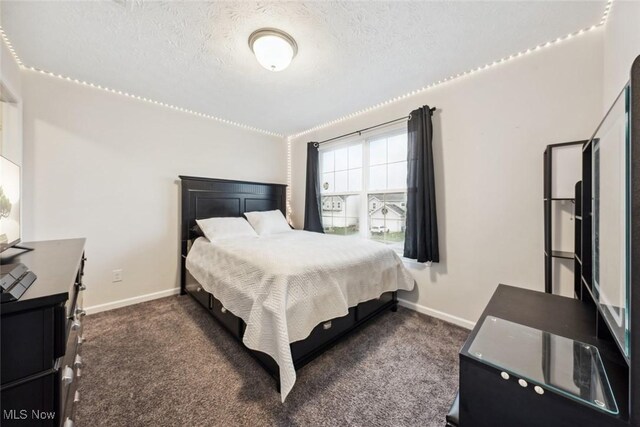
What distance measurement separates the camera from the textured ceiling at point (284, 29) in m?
1.43

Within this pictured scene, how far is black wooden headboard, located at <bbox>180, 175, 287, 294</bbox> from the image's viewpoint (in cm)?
283

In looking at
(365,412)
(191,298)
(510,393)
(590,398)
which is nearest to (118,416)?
(365,412)

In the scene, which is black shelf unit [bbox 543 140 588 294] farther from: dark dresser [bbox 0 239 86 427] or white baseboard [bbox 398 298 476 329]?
dark dresser [bbox 0 239 86 427]

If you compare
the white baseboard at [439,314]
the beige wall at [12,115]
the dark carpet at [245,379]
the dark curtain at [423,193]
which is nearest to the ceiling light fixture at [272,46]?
the dark curtain at [423,193]

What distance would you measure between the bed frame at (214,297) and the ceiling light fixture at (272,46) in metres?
1.78

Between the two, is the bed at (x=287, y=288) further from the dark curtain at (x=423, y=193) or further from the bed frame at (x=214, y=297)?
the dark curtain at (x=423, y=193)

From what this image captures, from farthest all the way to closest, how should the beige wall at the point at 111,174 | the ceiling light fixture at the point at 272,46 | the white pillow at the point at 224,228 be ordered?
the white pillow at the point at 224,228 → the beige wall at the point at 111,174 → the ceiling light fixture at the point at 272,46

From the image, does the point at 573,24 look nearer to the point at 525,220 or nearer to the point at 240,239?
the point at 525,220

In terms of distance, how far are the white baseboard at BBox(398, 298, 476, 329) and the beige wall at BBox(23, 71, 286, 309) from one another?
9.12ft

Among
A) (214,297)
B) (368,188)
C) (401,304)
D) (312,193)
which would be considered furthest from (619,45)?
(214,297)

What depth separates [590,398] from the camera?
0.58 meters

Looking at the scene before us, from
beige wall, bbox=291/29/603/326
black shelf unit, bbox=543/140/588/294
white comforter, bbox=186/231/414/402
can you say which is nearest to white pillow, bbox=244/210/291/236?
white comforter, bbox=186/231/414/402

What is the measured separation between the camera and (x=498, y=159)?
6.47ft

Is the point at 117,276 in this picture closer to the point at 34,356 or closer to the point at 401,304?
the point at 34,356
